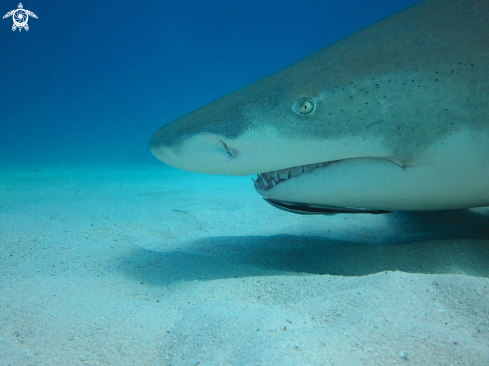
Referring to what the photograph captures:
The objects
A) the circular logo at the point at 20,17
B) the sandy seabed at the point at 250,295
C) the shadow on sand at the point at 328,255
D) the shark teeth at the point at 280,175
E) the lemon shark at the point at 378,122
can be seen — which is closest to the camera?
the sandy seabed at the point at 250,295

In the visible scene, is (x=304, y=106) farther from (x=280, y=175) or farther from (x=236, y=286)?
(x=236, y=286)

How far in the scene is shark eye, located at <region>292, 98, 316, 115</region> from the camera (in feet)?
4.25

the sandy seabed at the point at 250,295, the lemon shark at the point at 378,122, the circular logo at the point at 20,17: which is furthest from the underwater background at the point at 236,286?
the circular logo at the point at 20,17

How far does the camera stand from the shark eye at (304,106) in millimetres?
1297

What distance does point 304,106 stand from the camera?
1300 millimetres

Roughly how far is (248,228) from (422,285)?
6.68ft

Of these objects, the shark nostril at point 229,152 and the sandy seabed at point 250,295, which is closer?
the sandy seabed at point 250,295

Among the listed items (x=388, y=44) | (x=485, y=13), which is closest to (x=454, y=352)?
(x=388, y=44)

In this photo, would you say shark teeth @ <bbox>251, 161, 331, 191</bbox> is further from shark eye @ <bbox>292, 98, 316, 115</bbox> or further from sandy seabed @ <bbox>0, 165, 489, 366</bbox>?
sandy seabed @ <bbox>0, 165, 489, 366</bbox>

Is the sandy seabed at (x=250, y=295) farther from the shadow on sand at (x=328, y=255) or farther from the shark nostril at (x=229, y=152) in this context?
the shark nostril at (x=229, y=152)

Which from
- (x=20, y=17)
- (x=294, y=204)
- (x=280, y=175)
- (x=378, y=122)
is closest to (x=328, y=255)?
(x=294, y=204)

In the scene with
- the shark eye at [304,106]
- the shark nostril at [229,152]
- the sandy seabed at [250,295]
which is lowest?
the sandy seabed at [250,295]

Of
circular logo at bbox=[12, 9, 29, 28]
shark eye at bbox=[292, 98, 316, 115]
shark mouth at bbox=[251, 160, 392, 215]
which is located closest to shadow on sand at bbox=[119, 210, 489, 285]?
shark mouth at bbox=[251, 160, 392, 215]

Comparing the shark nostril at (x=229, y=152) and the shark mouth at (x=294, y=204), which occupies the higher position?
the shark nostril at (x=229, y=152)
